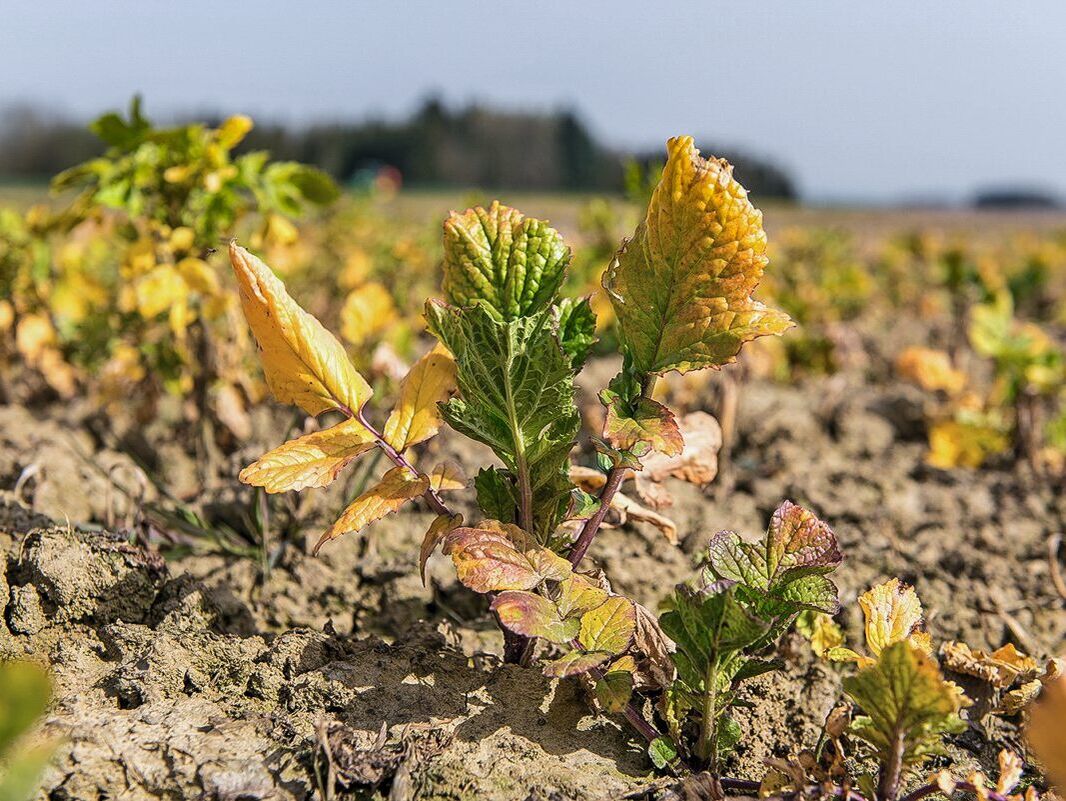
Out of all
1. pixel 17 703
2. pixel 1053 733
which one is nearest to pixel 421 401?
pixel 17 703

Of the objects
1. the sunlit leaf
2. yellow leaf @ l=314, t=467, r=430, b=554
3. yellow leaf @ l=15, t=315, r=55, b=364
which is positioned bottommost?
the sunlit leaf

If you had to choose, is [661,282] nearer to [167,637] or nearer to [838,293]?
[167,637]

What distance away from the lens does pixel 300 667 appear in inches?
58.2

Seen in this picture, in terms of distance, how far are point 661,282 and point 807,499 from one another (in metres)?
1.59

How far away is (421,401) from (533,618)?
400 millimetres

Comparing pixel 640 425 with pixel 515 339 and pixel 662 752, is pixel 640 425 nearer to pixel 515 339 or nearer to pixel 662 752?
pixel 515 339

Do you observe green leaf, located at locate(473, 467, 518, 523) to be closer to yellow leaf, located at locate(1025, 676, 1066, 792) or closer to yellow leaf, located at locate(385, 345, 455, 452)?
yellow leaf, located at locate(385, 345, 455, 452)

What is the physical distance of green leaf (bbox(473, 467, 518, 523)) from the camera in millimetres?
1474

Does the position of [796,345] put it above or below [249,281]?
below

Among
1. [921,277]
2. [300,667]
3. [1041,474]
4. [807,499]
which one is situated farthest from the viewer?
[921,277]

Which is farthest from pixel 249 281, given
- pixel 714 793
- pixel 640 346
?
pixel 714 793

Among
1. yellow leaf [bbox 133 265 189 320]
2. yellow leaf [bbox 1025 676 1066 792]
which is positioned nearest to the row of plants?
yellow leaf [bbox 1025 676 1066 792]

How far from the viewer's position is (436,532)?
1.39 meters

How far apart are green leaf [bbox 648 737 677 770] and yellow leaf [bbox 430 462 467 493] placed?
0.49m
